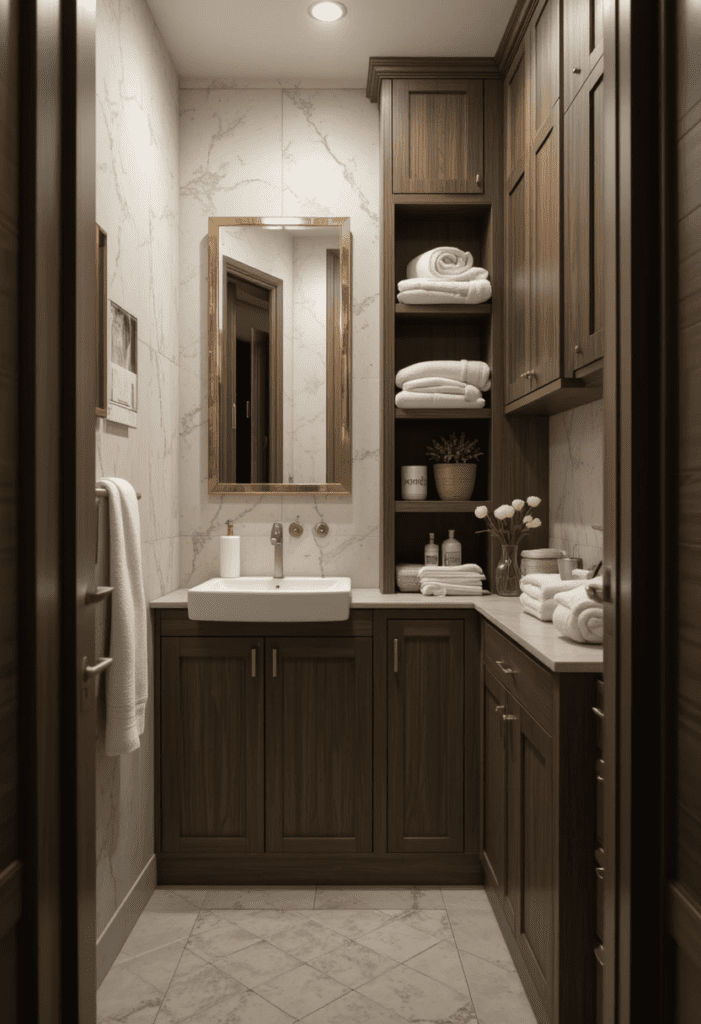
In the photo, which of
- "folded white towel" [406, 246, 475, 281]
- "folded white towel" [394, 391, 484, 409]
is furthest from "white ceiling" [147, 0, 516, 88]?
"folded white towel" [394, 391, 484, 409]

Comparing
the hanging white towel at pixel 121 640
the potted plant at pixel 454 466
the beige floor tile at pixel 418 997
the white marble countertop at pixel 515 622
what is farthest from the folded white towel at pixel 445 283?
the beige floor tile at pixel 418 997

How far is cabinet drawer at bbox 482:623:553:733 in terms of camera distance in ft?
5.81

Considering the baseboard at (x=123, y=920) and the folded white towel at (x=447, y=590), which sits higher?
the folded white towel at (x=447, y=590)

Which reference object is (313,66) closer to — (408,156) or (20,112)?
(408,156)

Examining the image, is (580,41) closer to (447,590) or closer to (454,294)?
(454,294)

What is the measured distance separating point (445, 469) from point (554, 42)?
1423 millimetres

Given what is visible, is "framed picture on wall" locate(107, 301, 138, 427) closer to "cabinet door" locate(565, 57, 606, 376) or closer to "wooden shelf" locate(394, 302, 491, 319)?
"wooden shelf" locate(394, 302, 491, 319)

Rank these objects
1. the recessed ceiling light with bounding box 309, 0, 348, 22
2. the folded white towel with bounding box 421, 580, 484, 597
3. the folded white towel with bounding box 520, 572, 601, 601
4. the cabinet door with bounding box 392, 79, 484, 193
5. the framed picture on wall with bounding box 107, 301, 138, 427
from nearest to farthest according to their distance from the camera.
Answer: the folded white towel with bounding box 520, 572, 601, 601 → the framed picture on wall with bounding box 107, 301, 138, 427 → the recessed ceiling light with bounding box 309, 0, 348, 22 → the folded white towel with bounding box 421, 580, 484, 597 → the cabinet door with bounding box 392, 79, 484, 193

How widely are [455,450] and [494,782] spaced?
1.27 m

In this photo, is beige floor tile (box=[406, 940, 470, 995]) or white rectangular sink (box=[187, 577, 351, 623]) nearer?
beige floor tile (box=[406, 940, 470, 995])

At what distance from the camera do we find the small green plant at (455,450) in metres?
3.04

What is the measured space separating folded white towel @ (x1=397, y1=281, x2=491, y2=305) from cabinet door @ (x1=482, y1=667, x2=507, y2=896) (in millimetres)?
1358

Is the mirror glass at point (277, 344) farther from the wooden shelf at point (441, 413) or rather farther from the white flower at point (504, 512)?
the white flower at point (504, 512)

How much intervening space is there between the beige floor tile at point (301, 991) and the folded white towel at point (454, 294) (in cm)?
222
